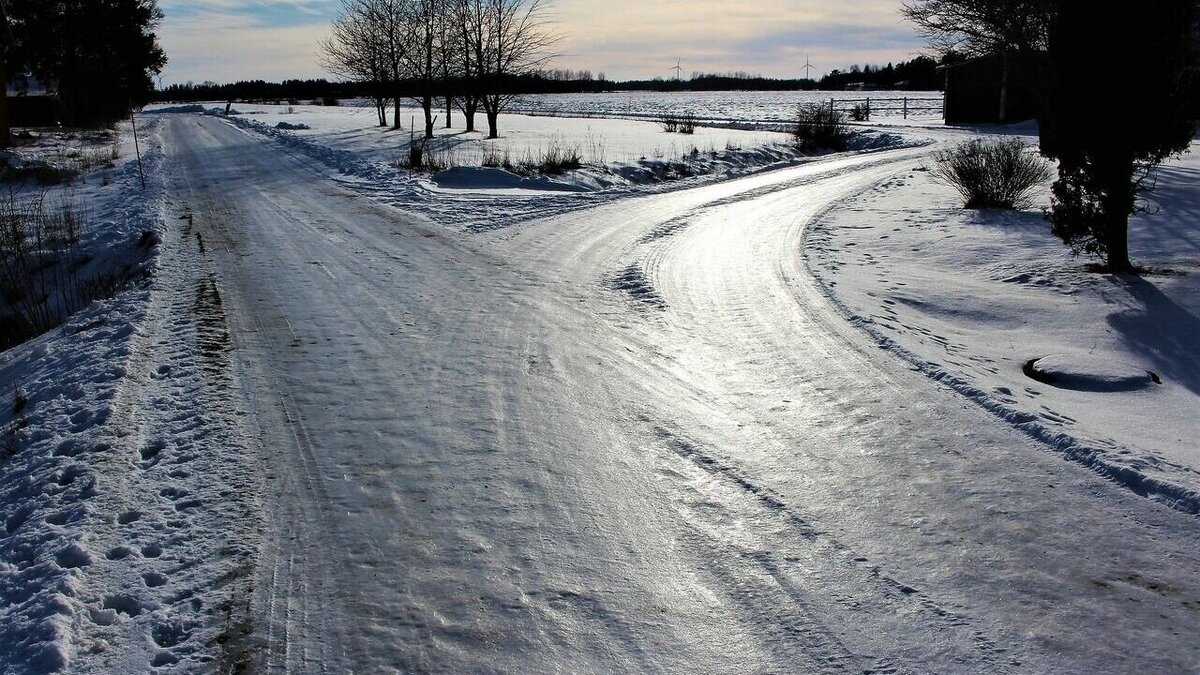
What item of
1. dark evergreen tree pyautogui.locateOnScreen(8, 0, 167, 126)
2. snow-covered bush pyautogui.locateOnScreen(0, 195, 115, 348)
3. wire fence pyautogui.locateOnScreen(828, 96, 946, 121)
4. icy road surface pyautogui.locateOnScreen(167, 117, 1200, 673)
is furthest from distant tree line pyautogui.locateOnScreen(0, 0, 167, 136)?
icy road surface pyautogui.locateOnScreen(167, 117, 1200, 673)

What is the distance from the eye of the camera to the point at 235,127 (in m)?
41.0

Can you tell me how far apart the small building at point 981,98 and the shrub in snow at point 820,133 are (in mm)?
13300

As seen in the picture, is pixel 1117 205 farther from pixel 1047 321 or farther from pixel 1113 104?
pixel 1047 321

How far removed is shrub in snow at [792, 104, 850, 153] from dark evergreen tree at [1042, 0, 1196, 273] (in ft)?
67.5

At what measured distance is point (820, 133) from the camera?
30531mm

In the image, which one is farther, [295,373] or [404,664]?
[295,373]

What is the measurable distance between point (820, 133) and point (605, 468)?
28.3m

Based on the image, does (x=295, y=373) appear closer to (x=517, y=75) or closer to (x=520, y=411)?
(x=520, y=411)

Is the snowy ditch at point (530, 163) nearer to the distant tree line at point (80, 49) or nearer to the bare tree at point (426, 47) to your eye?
the bare tree at point (426, 47)

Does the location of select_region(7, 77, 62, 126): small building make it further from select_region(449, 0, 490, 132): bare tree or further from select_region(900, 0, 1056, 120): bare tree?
select_region(900, 0, 1056, 120): bare tree

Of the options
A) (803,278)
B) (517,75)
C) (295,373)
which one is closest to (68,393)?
(295,373)

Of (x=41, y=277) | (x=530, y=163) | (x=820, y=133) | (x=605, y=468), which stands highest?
(x=820, y=133)

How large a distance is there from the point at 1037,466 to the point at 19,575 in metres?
5.01

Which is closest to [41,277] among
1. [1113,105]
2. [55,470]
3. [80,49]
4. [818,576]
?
[55,470]
